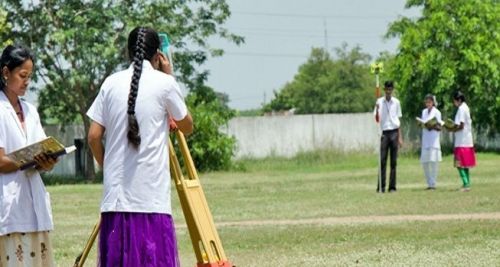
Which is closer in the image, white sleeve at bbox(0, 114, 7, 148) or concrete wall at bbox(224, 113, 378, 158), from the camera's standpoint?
white sleeve at bbox(0, 114, 7, 148)

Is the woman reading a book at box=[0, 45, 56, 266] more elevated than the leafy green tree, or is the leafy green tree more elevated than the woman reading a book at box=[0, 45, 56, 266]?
the woman reading a book at box=[0, 45, 56, 266]

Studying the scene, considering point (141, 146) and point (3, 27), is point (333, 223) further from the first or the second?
point (3, 27)

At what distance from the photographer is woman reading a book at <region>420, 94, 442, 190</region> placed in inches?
950

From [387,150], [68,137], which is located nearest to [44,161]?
[387,150]

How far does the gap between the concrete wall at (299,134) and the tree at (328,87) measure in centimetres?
3747

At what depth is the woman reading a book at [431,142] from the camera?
24.1m

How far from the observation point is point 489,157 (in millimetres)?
43906

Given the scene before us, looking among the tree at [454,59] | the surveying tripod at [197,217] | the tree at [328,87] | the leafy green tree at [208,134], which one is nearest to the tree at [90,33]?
the leafy green tree at [208,134]

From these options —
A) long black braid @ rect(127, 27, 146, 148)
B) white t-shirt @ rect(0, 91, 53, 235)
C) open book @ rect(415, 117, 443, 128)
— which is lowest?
open book @ rect(415, 117, 443, 128)

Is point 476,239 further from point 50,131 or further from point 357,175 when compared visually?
point 50,131

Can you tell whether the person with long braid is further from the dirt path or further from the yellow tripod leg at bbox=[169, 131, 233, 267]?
the dirt path

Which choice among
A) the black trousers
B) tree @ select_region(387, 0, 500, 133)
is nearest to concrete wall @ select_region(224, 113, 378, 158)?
tree @ select_region(387, 0, 500, 133)

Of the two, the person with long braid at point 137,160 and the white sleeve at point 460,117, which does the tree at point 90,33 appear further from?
the person with long braid at point 137,160

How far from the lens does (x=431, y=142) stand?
24438mm
